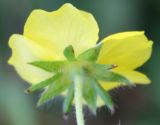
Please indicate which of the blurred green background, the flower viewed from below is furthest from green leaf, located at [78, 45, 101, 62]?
the blurred green background

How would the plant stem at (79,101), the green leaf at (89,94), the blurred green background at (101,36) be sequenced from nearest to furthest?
the plant stem at (79,101) < the green leaf at (89,94) < the blurred green background at (101,36)

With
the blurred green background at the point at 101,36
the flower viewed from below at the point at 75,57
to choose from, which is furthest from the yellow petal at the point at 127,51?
the blurred green background at the point at 101,36

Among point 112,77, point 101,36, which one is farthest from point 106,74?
point 101,36

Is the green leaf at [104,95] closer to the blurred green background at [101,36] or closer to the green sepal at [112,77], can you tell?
the green sepal at [112,77]

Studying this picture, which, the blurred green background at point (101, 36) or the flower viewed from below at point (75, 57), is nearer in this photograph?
the flower viewed from below at point (75, 57)

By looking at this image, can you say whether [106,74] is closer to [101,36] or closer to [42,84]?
[42,84]

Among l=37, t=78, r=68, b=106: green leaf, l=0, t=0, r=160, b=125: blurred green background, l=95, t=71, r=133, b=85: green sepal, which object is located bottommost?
l=0, t=0, r=160, b=125: blurred green background

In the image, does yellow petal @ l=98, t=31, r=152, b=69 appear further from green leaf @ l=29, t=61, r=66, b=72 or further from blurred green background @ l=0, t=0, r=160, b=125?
blurred green background @ l=0, t=0, r=160, b=125

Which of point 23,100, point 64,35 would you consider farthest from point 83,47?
point 23,100
